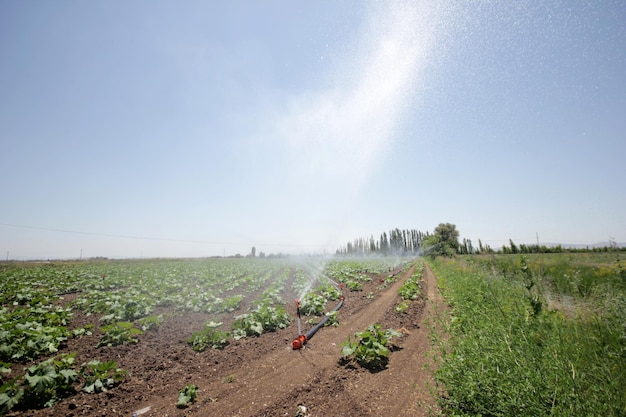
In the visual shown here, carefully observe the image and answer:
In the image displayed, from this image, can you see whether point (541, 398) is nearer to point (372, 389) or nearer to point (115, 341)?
point (372, 389)

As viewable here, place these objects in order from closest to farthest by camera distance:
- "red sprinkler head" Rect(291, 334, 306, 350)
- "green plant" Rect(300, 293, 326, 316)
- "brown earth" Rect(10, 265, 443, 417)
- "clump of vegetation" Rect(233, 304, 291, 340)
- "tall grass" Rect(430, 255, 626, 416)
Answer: "tall grass" Rect(430, 255, 626, 416)
"brown earth" Rect(10, 265, 443, 417)
"red sprinkler head" Rect(291, 334, 306, 350)
"clump of vegetation" Rect(233, 304, 291, 340)
"green plant" Rect(300, 293, 326, 316)

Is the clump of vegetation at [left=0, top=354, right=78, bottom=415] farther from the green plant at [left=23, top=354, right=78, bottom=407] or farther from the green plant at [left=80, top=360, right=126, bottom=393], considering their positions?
the green plant at [left=80, top=360, right=126, bottom=393]

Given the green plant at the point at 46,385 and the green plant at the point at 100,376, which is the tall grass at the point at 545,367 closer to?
the green plant at the point at 100,376

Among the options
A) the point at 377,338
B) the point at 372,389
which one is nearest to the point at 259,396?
the point at 372,389

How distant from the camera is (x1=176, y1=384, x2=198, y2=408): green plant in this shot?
4.73 m

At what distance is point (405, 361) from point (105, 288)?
25.3 m

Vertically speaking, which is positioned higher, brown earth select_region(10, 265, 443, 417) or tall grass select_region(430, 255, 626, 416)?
tall grass select_region(430, 255, 626, 416)

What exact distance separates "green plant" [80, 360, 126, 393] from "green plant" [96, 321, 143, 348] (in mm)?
2027

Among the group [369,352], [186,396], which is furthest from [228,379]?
[369,352]

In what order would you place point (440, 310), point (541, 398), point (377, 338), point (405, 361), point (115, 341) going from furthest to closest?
1. point (440, 310)
2. point (115, 341)
3. point (377, 338)
4. point (405, 361)
5. point (541, 398)

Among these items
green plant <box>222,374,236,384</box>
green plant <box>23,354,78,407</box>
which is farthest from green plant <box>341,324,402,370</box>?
green plant <box>23,354,78,407</box>

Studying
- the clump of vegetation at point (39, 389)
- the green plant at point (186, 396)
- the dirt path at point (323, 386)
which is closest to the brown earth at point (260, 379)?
the dirt path at point (323, 386)

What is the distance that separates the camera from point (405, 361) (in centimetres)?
641

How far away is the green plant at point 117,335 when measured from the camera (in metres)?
7.62
